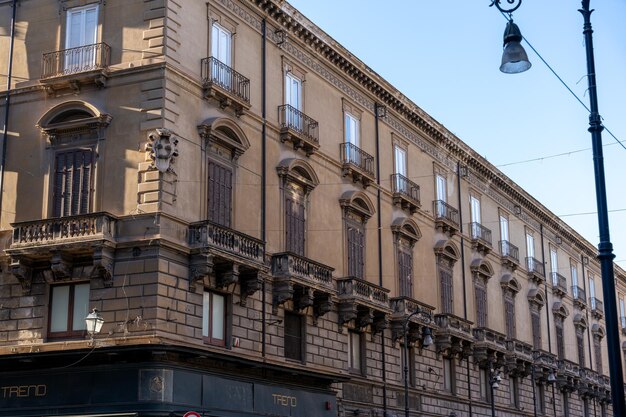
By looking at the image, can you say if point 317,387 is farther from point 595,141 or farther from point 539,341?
point 539,341

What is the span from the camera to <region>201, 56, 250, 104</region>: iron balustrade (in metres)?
28.9

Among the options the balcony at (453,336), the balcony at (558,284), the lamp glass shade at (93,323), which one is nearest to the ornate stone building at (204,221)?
the balcony at (453,336)

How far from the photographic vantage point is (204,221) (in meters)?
26.8

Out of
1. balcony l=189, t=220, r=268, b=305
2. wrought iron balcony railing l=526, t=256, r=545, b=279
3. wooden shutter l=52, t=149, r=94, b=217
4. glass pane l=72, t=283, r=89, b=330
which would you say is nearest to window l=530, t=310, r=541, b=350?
wrought iron balcony railing l=526, t=256, r=545, b=279

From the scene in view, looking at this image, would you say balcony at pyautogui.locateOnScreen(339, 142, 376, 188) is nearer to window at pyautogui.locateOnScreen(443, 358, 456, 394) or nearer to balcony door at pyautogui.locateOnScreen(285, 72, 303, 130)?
balcony door at pyautogui.locateOnScreen(285, 72, 303, 130)

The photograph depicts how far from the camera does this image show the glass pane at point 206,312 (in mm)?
27500

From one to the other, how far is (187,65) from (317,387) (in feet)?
37.6

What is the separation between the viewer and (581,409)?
198ft

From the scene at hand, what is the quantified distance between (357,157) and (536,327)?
22320mm

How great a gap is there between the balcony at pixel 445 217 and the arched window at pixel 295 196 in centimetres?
1106

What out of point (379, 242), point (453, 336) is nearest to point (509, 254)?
point (453, 336)

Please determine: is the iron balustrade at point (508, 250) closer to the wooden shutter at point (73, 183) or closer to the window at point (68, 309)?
the wooden shutter at point (73, 183)

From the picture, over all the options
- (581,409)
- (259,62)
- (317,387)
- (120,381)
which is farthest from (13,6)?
(581,409)

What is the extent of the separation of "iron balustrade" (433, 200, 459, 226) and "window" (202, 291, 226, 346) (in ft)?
56.6
